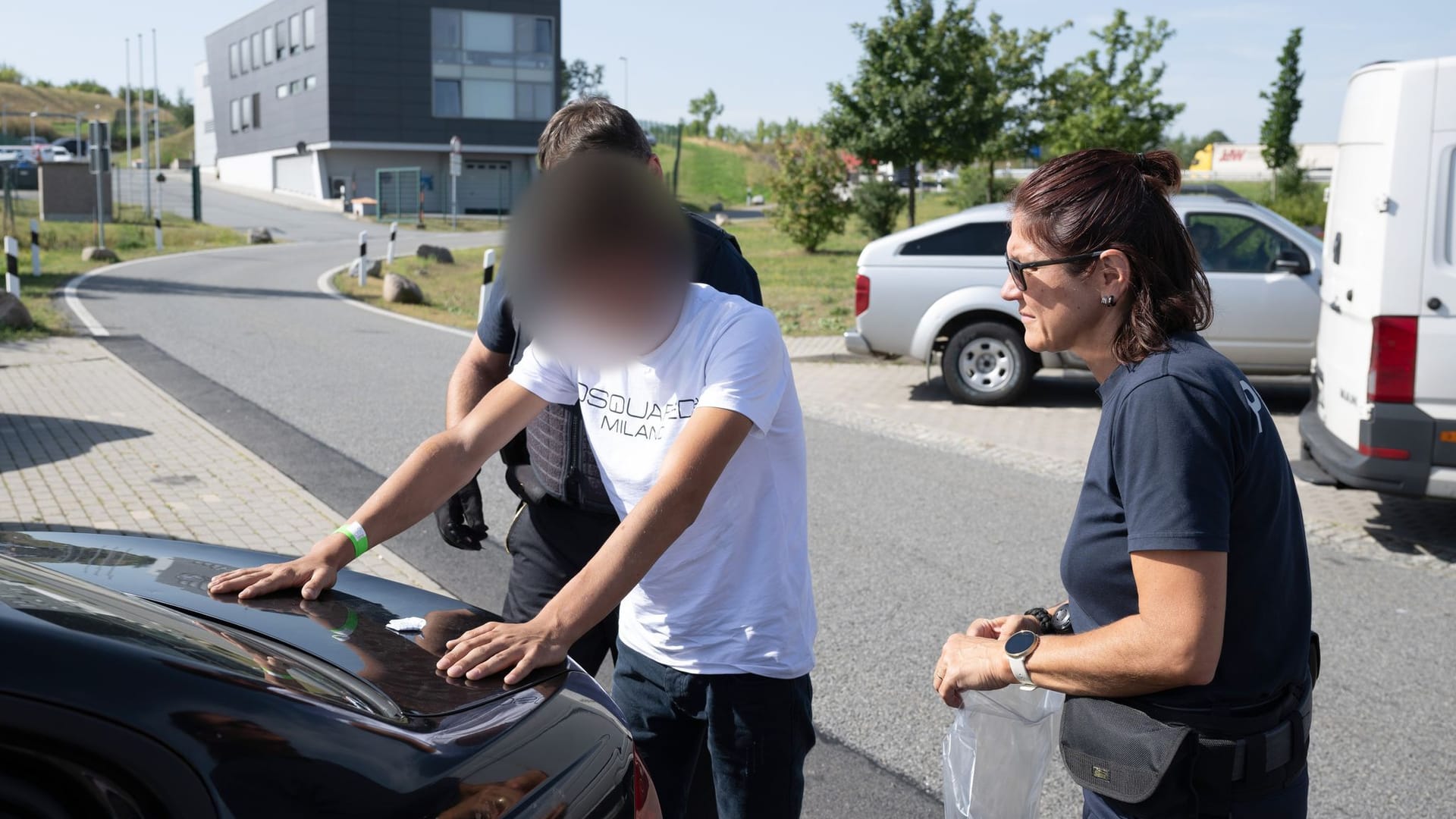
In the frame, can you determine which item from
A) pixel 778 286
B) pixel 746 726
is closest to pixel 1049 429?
pixel 746 726

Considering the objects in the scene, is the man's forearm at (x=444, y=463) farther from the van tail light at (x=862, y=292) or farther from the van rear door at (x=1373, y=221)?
the van tail light at (x=862, y=292)

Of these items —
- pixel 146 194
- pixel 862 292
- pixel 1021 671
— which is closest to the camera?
pixel 1021 671

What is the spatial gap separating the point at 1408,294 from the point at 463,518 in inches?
199

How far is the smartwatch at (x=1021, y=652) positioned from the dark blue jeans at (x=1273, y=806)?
0.23 m

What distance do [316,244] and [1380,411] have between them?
3434 cm

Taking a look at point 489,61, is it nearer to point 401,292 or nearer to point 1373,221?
point 401,292

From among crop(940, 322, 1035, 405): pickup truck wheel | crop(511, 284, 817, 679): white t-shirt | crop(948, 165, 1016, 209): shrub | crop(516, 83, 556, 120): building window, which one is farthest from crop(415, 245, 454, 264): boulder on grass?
crop(516, 83, 556, 120): building window

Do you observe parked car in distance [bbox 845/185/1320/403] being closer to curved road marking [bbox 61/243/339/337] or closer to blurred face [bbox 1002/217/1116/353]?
blurred face [bbox 1002/217/1116/353]

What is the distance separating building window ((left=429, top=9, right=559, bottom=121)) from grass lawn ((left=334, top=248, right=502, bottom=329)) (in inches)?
1228

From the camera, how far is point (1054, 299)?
196 centimetres

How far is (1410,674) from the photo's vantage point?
15.5 ft

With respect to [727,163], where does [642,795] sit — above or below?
below

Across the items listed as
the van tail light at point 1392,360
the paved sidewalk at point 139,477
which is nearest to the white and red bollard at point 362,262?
the paved sidewalk at point 139,477

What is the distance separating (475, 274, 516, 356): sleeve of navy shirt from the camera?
3.00 m
